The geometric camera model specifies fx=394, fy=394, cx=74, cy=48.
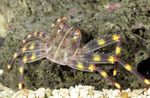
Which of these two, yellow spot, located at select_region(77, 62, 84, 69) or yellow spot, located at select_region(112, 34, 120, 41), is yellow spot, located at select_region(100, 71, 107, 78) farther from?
yellow spot, located at select_region(112, 34, 120, 41)

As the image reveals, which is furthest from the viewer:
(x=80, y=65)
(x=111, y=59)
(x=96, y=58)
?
(x=80, y=65)

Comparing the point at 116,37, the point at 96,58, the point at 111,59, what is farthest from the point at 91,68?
the point at 116,37

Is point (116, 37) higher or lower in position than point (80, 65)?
higher

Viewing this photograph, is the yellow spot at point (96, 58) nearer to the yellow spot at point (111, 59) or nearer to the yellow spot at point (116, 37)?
the yellow spot at point (111, 59)

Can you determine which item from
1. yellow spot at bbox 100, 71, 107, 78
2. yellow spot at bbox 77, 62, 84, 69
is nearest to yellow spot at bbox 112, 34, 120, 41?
yellow spot at bbox 100, 71, 107, 78

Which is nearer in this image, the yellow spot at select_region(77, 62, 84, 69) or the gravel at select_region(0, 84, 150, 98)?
the gravel at select_region(0, 84, 150, 98)

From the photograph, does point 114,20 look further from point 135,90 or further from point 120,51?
point 135,90

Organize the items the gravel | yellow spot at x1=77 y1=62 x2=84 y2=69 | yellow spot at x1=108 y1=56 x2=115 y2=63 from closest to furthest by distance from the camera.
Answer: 1. yellow spot at x1=108 y1=56 x2=115 y2=63
2. the gravel
3. yellow spot at x1=77 y1=62 x2=84 y2=69

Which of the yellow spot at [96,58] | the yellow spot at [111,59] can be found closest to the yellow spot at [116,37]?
the yellow spot at [111,59]

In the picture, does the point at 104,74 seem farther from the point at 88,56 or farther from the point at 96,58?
the point at 88,56
